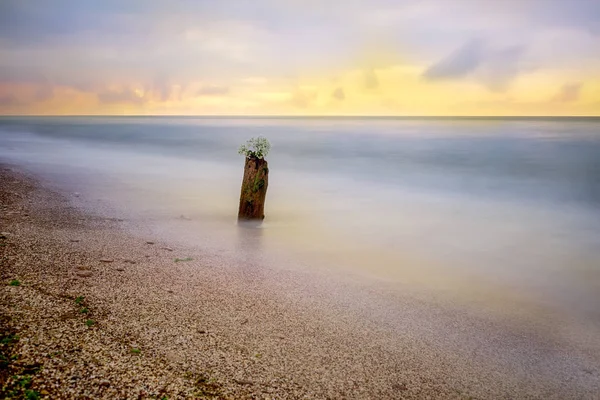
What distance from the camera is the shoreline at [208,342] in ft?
14.0

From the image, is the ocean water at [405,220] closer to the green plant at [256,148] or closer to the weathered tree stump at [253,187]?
the weathered tree stump at [253,187]

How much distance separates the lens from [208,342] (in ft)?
16.8

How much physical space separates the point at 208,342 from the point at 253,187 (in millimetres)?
7349

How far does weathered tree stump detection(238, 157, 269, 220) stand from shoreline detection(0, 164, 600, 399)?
4.50 metres

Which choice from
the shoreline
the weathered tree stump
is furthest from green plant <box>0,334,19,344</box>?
the weathered tree stump

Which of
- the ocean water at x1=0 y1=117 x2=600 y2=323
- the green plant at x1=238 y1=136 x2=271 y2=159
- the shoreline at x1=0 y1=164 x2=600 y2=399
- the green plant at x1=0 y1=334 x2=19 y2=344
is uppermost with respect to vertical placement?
the green plant at x1=238 y1=136 x2=271 y2=159

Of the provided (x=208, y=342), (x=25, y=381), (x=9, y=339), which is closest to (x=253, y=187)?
(x=208, y=342)

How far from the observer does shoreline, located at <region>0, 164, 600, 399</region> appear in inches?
167

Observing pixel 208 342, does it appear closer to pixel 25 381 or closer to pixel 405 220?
pixel 25 381

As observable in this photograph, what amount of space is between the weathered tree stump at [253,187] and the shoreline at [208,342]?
4.50 m

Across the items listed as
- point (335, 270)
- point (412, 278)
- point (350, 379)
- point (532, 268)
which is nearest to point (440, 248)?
point (532, 268)

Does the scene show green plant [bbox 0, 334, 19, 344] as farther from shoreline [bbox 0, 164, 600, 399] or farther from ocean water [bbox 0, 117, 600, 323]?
ocean water [bbox 0, 117, 600, 323]

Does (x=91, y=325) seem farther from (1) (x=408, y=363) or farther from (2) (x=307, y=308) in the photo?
(1) (x=408, y=363)

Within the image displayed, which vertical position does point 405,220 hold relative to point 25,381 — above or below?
above
